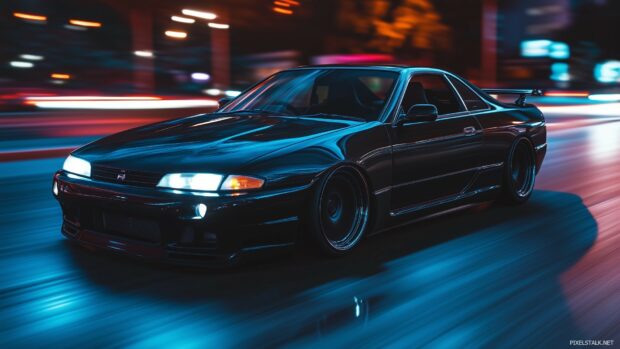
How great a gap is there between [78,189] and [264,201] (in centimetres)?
116

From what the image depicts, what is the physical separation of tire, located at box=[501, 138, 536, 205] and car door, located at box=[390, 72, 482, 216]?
0.70 m

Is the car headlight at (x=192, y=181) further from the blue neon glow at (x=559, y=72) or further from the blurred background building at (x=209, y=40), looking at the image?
the blue neon glow at (x=559, y=72)

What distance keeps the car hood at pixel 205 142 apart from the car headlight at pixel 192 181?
0.11 feet

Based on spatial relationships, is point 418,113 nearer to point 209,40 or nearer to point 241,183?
point 241,183

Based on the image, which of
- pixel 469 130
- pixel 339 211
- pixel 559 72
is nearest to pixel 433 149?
pixel 469 130

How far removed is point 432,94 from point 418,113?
46.1 inches

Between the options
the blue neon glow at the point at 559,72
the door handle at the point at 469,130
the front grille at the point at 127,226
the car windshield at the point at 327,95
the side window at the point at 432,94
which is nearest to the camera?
the front grille at the point at 127,226

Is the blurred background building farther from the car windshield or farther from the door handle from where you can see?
the door handle

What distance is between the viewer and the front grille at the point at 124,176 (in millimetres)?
4230

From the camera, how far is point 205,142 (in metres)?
4.61

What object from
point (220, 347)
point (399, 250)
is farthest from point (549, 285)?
point (220, 347)

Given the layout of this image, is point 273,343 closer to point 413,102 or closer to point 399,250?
point 399,250

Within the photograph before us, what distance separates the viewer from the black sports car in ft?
13.7

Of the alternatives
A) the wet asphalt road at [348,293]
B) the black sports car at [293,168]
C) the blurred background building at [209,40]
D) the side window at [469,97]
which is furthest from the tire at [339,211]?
the blurred background building at [209,40]
